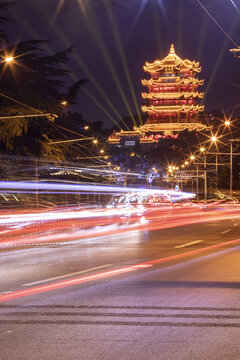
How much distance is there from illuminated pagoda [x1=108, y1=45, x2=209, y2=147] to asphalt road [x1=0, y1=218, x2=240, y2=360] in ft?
362

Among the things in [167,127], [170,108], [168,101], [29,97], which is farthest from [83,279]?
[168,101]

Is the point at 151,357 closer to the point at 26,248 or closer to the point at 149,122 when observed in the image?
the point at 26,248

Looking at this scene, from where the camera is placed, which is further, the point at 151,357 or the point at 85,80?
the point at 85,80

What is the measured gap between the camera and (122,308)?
276 inches

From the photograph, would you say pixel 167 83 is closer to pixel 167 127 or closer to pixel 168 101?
pixel 168 101

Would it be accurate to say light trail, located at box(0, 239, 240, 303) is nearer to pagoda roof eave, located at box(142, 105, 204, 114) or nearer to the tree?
the tree

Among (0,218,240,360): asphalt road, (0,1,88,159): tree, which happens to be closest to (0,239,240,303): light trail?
(0,218,240,360): asphalt road

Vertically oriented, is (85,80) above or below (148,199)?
above

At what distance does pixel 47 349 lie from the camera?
5.14m

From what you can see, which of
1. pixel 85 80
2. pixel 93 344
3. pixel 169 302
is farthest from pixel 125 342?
pixel 85 80

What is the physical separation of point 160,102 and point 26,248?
112919mm

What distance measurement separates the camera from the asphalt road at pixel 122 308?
5.17 metres

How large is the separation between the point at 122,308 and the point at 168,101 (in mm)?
120632

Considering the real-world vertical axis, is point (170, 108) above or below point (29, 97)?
above
